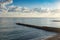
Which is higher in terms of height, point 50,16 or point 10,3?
point 10,3

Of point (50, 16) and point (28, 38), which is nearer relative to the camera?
point (28, 38)

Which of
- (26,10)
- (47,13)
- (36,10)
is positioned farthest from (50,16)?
(26,10)

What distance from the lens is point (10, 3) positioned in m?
4.20

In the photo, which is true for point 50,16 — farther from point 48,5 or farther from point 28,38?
point 28,38

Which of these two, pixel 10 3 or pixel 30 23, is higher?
pixel 10 3

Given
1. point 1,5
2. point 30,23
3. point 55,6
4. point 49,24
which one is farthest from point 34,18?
point 1,5

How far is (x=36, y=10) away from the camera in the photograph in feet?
13.9

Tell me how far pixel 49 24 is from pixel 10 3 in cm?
141

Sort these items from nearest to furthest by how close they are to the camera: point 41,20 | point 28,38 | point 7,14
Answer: point 28,38
point 7,14
point 41,20

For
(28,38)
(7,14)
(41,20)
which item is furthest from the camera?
(41,20)

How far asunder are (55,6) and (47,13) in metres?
0.36

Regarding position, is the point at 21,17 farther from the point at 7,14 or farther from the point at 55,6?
the point at 55,6

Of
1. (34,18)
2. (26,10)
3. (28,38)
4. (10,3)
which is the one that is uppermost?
(10,3)

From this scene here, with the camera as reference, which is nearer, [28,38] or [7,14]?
[28,38]
